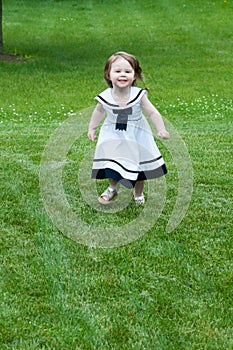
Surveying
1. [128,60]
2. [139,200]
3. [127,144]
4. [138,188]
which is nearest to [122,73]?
[128,60]

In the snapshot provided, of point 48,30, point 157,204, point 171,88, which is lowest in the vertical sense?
point 48,30

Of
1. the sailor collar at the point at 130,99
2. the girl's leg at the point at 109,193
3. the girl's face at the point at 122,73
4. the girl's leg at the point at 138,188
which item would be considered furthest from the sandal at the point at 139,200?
the girl's face at the point at 122,73

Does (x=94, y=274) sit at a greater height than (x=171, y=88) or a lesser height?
greater

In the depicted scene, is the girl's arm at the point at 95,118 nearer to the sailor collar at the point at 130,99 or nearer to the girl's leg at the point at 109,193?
the sailor collar at the point at 130,99

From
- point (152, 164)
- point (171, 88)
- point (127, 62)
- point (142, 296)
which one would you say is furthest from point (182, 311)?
point (171, 88)

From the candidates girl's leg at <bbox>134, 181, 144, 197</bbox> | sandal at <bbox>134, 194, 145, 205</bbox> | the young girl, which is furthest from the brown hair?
sandal at <bbox>134, 194, 145, 205</bbox>

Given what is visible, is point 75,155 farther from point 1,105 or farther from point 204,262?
point 1,105

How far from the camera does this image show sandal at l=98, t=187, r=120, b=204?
201 inches

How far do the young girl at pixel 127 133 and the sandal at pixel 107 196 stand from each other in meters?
0.22

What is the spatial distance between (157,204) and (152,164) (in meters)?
0.40

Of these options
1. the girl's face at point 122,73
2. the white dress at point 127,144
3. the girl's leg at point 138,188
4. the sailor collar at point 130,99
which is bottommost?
the girl's leg at point 138,188

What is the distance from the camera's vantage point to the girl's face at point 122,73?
15.7 feet

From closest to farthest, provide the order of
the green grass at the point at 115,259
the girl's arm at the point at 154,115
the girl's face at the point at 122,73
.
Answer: the green grass at the point at 115,259
the girl's face at the point at 122,73
the girl's arm at the point at 154,115

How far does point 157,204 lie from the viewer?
5.16 m
